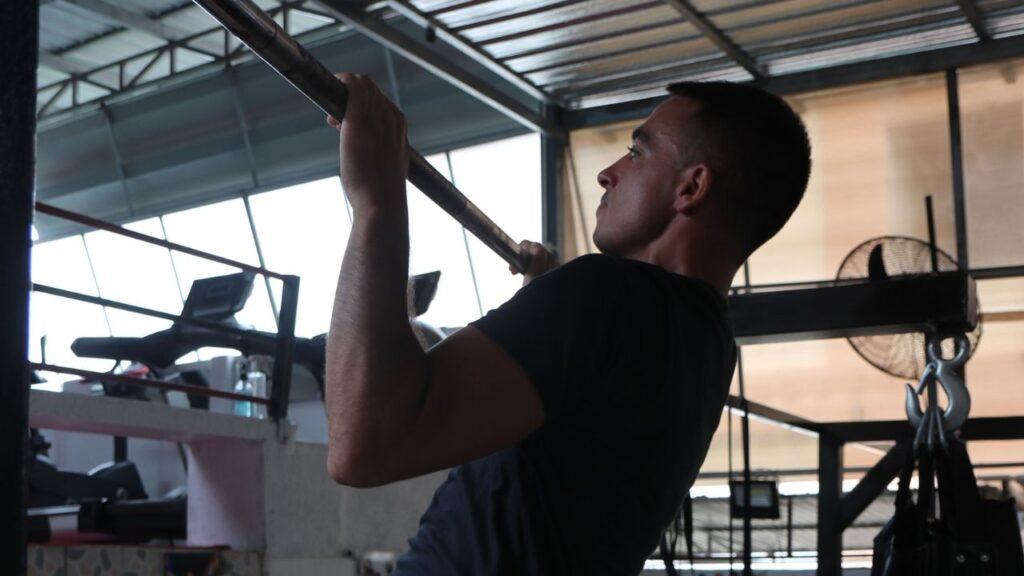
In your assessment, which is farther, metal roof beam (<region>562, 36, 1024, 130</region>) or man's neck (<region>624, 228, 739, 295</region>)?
metal roof beam (<region>562, 36, 1024, 130</region>)

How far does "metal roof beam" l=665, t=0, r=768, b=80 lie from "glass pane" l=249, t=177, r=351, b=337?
14.5 feet

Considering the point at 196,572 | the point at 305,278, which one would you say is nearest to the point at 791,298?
the point at 196,572

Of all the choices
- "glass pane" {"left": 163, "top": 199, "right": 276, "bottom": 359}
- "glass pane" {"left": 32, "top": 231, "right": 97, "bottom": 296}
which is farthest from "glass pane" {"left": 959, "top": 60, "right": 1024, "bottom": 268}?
"glass pane" {"left": 32, "top": 231, "right": 97, "bottom": 296}

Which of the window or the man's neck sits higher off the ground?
the window

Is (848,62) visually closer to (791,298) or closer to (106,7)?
(791,298)

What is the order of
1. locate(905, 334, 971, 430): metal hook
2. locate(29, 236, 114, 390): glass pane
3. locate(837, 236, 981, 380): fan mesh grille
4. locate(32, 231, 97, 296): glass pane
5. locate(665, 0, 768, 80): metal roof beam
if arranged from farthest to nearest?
1. locate(32, 231, 97, 296): glass pane
2. locate(29, 236, 114, 390): glass pane
3. locate(665, 0, 768, 80): metal roof beam
4. locate(837, 236, 981, 380): fan mesh grille
5. locate(905, 334, 971, 430): metal hook

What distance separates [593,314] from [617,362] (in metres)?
0.06

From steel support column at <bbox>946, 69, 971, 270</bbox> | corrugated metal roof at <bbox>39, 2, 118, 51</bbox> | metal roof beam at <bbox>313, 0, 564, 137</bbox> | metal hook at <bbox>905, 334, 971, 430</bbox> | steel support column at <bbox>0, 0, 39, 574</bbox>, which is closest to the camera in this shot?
steel support column at <bbox>0, 0, 39, 574</bbox>

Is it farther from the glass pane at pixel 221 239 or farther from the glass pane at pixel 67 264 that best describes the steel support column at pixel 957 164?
the glass pane at pixel 67 264

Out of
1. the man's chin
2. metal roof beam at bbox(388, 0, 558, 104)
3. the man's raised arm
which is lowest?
the man's raised arm

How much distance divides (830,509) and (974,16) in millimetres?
3953

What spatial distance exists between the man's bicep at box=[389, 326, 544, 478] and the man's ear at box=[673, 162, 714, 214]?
36 cm

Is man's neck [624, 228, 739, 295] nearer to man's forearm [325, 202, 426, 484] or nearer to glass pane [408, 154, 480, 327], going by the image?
man's forearm [325, 202, 426, 484]

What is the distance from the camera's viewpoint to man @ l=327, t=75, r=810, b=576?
1.04 m
